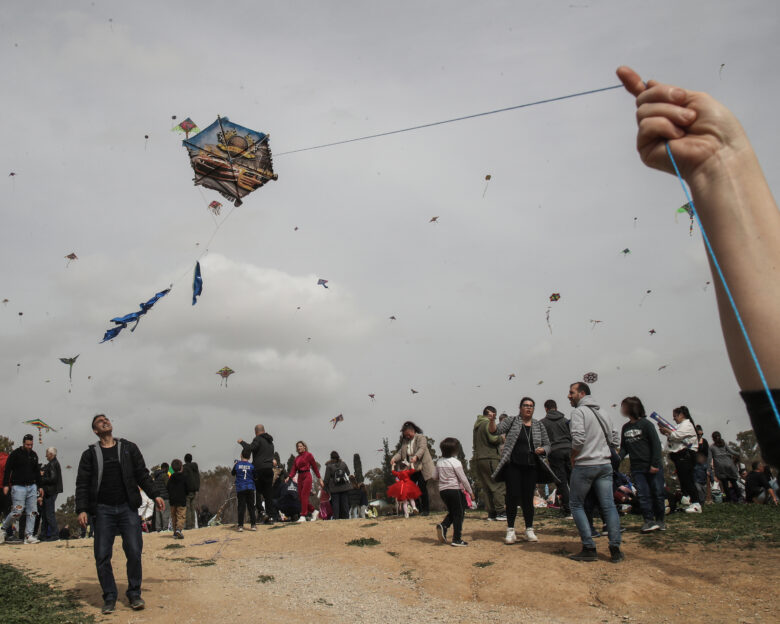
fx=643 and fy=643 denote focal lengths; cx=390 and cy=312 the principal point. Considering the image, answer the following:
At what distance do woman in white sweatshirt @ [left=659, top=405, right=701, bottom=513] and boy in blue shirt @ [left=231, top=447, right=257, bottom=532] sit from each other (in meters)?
8.27

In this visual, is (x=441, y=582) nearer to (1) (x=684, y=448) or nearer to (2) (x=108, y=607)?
(2) (x=108, y=607)

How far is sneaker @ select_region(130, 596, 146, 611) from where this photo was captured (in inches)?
289

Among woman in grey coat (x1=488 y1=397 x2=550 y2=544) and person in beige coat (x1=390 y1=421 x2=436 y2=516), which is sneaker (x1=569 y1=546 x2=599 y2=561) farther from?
person in beige coat (x1=390 y1=421 x2=436 y2=516)

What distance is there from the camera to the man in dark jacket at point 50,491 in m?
14.0

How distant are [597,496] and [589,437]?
2.49 ft

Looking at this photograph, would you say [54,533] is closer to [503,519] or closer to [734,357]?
[503,519]

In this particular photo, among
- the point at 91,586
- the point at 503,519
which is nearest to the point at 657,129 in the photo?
the point at 91,586

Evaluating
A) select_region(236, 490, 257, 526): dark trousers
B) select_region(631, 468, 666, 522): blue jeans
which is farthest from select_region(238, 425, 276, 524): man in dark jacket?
select_region(631, 468, 666, 522): blue jeans

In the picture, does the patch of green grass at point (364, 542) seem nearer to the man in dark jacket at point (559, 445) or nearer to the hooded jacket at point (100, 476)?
the man in dark jacket at point (559, 445)

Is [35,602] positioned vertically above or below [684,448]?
below

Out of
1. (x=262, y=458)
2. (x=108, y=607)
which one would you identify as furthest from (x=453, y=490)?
(x=262, y=458)

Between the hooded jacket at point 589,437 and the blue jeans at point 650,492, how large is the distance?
1.45 meters

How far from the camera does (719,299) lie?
1.35 meters

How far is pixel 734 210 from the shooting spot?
4.30 ft
